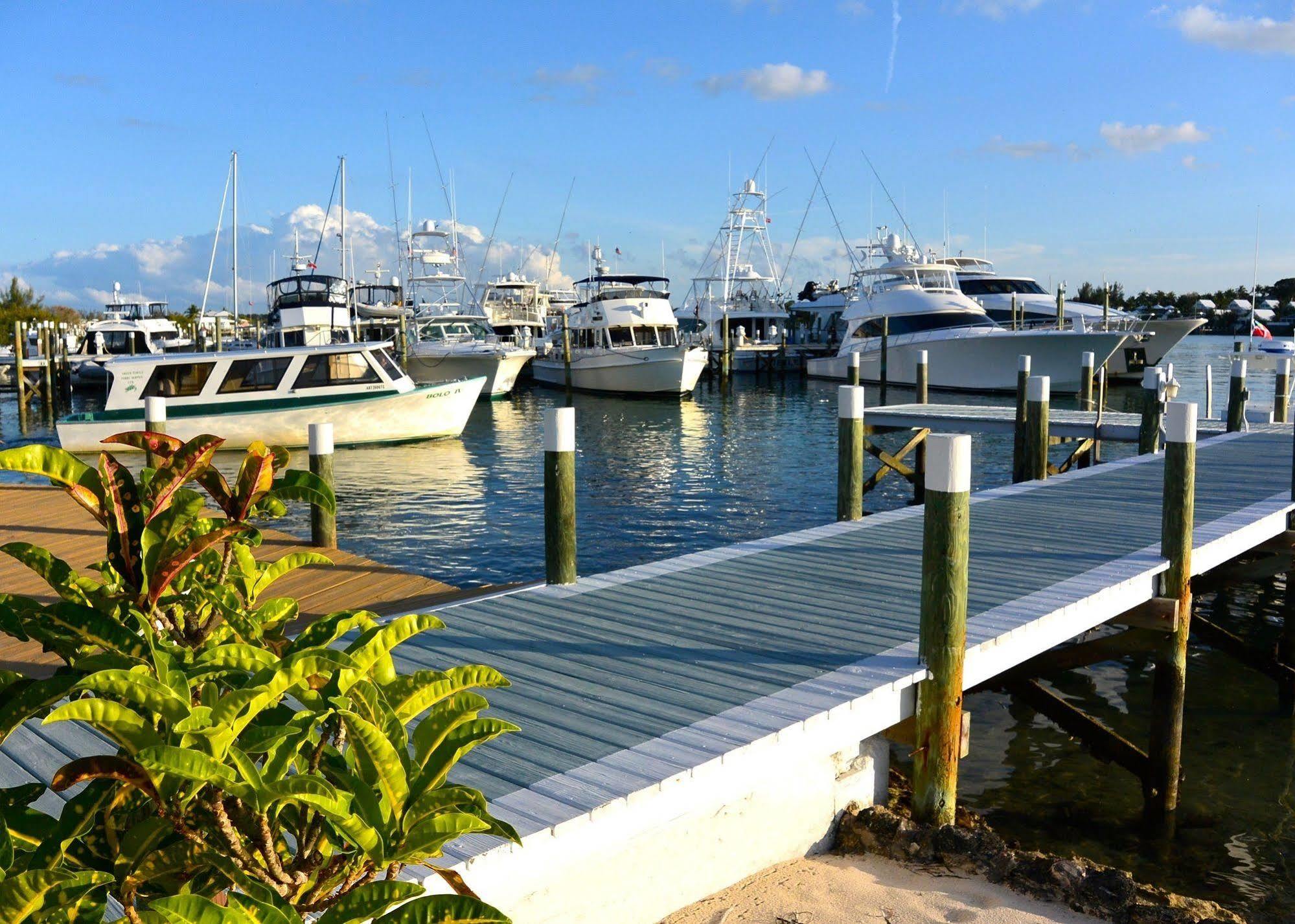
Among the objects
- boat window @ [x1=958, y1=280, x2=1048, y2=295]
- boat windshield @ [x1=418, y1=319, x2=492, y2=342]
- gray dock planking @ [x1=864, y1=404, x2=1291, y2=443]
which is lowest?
gray dock planking @ [x1=864, y1=404, x2=1291, y2=443]

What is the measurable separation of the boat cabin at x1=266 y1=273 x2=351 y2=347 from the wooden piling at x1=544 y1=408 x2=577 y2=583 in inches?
1140

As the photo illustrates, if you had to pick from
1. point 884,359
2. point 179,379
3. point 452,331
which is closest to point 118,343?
point 452,331

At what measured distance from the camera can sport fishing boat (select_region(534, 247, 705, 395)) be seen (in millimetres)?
38000

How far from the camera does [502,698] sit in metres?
4.83

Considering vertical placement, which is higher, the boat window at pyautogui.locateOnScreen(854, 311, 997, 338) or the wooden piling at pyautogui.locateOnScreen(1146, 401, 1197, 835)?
the boat window at pyautogui.locateOnScreen(854, 311, 997, 338)

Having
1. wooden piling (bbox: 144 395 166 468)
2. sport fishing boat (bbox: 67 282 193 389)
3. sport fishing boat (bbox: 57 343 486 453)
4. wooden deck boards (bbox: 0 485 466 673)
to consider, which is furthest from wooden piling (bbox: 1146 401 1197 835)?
sport fishing boat (bbox: 67 282 193 389)

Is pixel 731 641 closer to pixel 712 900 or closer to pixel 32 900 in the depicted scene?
pixel 712 900

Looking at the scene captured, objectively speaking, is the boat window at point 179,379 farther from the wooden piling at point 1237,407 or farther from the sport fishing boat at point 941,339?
the wooden piling at point 1237,407

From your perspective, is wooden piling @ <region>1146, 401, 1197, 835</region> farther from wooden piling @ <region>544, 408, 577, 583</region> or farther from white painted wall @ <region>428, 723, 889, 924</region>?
wooden piling @ <region>544, 408, 577, 583</region>

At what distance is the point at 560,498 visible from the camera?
697 centimetres

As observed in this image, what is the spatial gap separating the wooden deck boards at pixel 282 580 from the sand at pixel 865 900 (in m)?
3.12

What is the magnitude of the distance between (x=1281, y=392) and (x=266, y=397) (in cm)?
1887

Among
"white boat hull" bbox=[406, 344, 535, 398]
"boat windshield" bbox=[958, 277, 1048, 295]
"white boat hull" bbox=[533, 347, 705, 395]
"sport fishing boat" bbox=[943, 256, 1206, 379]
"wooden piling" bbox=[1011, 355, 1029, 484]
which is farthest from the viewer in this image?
"boat windshield" bbox=[958, 277, 1048, 295]

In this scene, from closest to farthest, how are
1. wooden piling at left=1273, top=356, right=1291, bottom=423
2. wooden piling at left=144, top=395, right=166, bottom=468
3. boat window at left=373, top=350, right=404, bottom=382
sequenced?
wooden piling at left=144, top=395, right=166, bottom=468
wooden piling at left=1273, top=356, right=1291, bottom=423
boat window at left=373, top=350, right=404, bottom=382
